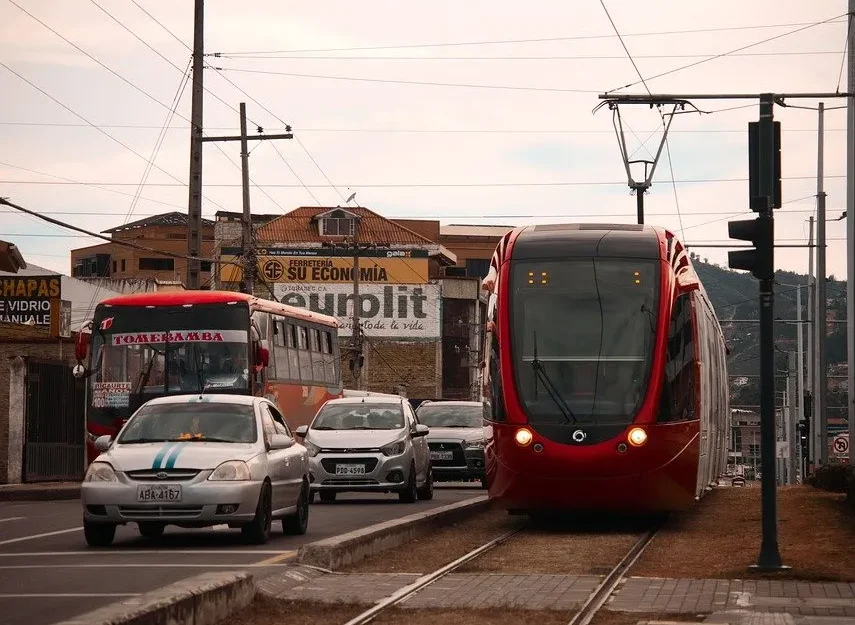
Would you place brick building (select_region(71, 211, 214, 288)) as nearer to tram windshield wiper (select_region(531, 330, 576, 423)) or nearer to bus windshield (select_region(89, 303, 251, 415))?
bus windshield (select_region(89, 303, 251, 415))

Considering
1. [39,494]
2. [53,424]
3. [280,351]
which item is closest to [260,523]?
[280,351]

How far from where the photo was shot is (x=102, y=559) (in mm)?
14945

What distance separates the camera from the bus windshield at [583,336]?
18.7m

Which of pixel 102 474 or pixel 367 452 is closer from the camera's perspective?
pixel 102 474

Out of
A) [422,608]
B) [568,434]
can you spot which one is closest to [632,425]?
[568,434]

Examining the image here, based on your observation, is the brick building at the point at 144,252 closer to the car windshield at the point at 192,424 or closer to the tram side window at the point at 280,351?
the tram side window at the point at 280,351

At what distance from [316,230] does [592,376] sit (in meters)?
76.1

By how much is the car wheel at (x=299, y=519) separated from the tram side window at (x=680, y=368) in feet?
13.4

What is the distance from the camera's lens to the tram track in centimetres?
1055

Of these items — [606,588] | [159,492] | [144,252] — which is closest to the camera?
[606,588]

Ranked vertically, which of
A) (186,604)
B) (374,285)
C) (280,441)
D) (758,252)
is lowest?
(186,604)

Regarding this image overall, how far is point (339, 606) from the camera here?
1096 centimetres

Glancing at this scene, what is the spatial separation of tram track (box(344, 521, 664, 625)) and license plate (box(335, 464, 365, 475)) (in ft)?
26.9

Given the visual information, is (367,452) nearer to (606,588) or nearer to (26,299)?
(606,588)
